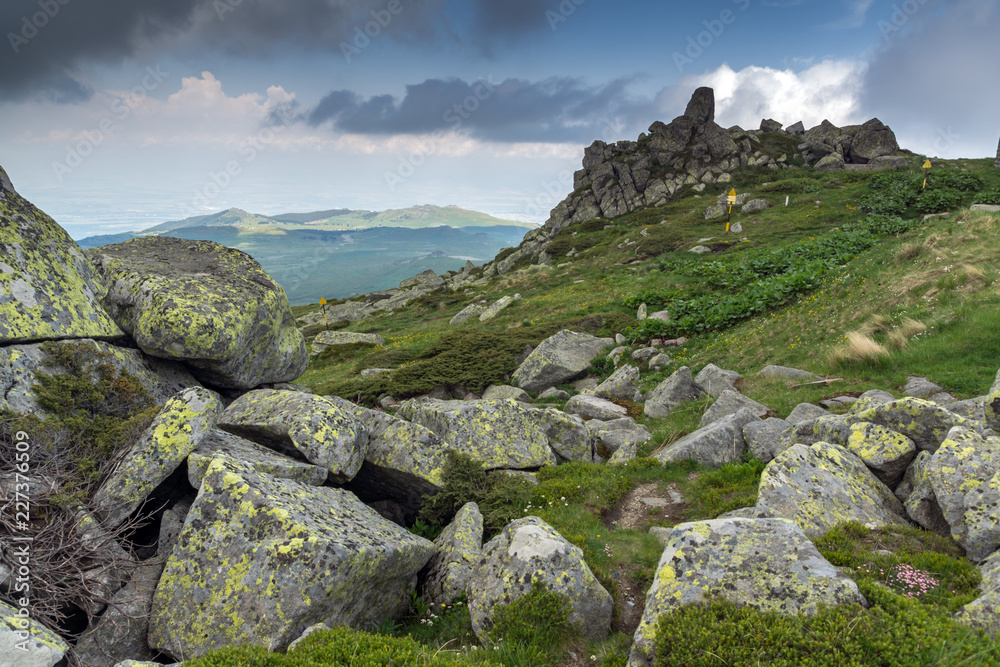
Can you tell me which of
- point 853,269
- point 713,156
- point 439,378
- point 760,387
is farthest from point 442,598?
point 713,156

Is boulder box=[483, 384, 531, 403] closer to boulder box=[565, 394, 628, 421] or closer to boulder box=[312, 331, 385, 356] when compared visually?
boulder box=[565, 394, 628, 421]

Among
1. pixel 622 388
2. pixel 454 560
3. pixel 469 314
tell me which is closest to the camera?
pixel 454 560

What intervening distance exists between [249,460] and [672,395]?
13.5 m

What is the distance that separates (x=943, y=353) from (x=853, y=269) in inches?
363

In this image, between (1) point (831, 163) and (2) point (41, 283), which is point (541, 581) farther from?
(1) point (831, 163)

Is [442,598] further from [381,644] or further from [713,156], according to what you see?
[713,156]

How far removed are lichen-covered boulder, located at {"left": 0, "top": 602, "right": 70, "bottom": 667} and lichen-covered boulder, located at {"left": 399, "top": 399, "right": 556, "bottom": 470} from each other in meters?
7.39

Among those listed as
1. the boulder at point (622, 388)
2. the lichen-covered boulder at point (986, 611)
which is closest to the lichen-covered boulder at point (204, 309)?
the boulder at point (622, 388)

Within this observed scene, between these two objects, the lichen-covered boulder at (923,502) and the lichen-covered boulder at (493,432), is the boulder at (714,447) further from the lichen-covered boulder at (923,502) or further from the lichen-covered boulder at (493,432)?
the lichen-covered boulder at (923,502)

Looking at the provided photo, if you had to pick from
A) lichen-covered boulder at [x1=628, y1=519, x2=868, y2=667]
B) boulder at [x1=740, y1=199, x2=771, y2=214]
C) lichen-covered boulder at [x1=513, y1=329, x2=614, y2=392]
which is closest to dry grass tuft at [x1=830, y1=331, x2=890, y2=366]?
lichen-covered boulder at [x1=513, y1=329, x2=614, y2=392]

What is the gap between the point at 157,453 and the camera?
26.7 ft

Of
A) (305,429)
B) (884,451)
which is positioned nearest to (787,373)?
(884,451)

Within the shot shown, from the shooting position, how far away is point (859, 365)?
621 inches

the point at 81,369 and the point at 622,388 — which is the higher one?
the point at 81,369
